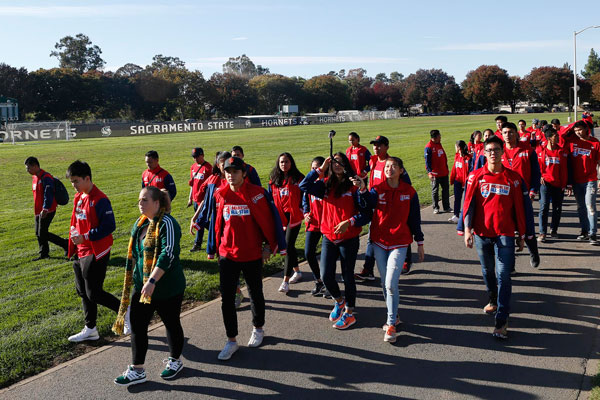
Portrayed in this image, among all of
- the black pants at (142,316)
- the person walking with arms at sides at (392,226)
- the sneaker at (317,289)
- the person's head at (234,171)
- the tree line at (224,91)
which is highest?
the tree line at (224,91)

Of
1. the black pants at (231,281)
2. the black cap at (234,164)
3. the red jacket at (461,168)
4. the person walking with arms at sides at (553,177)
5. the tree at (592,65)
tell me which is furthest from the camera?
the tree at (592,65)

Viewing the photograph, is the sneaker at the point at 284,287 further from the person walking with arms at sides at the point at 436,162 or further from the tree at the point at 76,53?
the tree at the point at 76,53

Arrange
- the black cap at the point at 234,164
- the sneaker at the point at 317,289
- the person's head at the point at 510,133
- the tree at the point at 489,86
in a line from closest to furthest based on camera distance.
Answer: the black cap at the point at 234,164, the sneaker at the point at 317,289, the person's head at the point at 510,133, the tree at the point at 489,86

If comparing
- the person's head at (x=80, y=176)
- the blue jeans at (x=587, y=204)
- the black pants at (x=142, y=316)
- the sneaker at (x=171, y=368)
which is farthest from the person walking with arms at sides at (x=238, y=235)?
the blue jeans at (x=587, y=204)

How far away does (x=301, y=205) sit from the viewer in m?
6.92

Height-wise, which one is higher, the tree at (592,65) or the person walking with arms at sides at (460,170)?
the tree at (592,65)

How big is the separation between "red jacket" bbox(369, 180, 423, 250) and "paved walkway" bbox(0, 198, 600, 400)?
1032mm

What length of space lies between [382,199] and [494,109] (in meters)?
125

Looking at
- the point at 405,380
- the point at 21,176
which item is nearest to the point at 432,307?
the point at 405,380

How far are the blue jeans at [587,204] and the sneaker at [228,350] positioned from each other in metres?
6.83

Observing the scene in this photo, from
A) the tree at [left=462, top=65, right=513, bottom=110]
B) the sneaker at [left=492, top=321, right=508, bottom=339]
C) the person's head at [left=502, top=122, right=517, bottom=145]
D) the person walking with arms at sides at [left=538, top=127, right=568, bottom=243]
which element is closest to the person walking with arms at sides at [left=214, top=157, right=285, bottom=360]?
the sneaker at [left=492, top=321, right=508, bottom=339]

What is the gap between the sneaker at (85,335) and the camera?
5611 millimetres

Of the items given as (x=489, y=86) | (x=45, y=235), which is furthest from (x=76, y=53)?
(x=45, y=235)

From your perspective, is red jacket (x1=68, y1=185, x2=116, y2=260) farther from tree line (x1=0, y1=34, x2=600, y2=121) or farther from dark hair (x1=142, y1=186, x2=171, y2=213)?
tree line (x1=0, y1=34, x2=600, y2=121)
